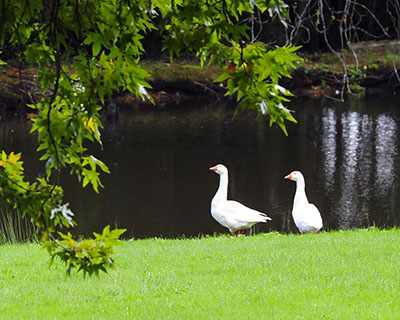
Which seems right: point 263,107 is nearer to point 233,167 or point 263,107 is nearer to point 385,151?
point 233,167

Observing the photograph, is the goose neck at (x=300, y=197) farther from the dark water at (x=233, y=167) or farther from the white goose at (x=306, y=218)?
the dark water at (x=233, y=167)

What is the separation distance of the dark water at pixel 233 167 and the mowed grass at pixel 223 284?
541 cm

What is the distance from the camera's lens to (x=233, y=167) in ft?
66.5

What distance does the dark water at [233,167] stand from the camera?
15164mm

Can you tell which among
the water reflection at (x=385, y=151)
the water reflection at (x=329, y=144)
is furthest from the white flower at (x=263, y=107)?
the water reflection at (x=329, y=144)

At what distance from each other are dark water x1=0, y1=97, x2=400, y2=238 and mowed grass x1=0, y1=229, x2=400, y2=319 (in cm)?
541

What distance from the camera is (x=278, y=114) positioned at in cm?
386

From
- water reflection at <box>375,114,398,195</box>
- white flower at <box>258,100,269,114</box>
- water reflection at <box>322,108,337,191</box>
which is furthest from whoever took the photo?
water reflection at <box>322,108,337,191</box>

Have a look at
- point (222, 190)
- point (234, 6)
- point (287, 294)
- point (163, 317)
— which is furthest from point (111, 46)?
point (222, 190)

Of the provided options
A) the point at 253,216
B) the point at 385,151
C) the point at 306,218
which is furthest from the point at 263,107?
the point at 385,151

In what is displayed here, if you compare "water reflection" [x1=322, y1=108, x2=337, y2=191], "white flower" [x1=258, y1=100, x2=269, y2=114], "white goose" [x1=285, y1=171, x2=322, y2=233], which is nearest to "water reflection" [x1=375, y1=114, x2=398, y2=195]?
"water reflection" [x1=322, y1=108, x2=337, y2=191]

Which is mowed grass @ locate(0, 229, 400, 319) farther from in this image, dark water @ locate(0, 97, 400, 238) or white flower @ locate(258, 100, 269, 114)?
dark water @ locate(0, 97, 400, 238)

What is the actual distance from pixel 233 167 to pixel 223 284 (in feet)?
44.4

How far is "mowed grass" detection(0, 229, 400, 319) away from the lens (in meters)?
5.93
